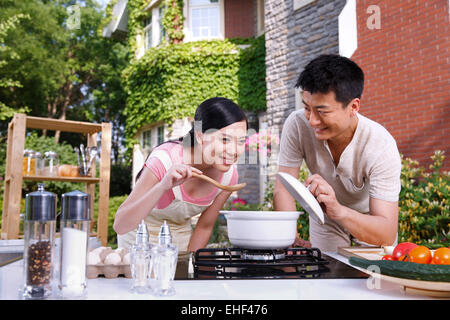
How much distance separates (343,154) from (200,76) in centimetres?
750

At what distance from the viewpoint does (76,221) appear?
Answer: 908 millimetres

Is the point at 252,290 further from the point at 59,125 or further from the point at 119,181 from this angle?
the point at 119,181

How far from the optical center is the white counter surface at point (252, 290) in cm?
88

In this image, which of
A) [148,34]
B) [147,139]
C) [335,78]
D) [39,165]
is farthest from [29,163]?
[148,34]

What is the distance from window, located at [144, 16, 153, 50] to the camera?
35.7 ft

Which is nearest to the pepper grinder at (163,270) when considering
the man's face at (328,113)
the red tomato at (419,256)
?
the red tomato at (419,256)

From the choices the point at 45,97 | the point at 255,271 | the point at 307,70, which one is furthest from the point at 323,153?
the point at 45,97

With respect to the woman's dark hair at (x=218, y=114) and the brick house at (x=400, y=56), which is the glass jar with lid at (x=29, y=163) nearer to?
the woman's dark hair at (x=218, y=114)

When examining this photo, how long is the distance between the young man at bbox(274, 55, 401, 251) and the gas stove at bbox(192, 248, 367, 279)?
0.35 meters

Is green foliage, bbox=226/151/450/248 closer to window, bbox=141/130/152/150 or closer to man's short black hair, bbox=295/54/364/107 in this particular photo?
man's short black hair, bbox=295/54/364/107

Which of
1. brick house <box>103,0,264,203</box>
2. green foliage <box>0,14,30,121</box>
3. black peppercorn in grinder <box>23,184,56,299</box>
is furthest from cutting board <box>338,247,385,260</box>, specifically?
green foliage <box>0,14,30,121</box>

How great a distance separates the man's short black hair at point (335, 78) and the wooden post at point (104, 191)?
3598 millimetres

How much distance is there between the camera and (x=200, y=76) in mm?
9227

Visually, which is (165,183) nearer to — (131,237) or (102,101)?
(131,237)
